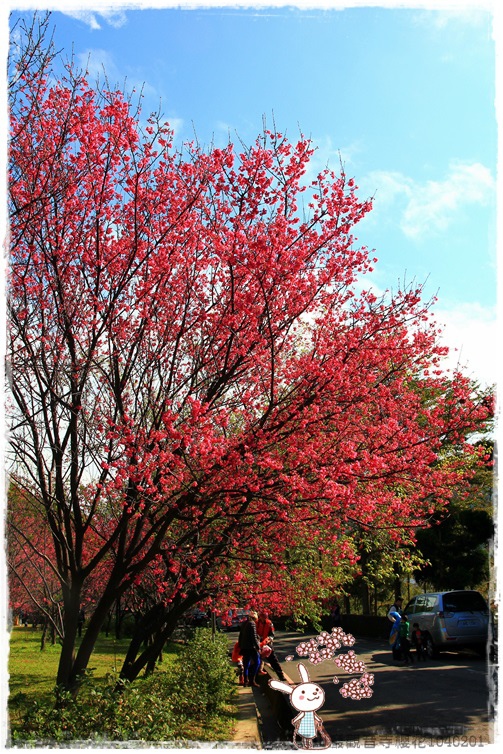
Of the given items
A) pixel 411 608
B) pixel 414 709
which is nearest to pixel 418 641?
pixel 411 608

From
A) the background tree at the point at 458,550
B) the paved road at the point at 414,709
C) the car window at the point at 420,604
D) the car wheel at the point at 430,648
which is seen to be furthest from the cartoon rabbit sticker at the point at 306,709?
the background tree at the point at 458,550

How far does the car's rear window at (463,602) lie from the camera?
15.1 metres

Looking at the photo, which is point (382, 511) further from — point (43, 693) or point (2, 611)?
point (43, 693)

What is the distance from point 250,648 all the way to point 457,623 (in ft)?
22.6

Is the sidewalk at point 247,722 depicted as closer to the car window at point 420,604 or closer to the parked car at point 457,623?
the parked car at point 457,623

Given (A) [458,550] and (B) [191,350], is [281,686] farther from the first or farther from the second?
(A) [458,550]

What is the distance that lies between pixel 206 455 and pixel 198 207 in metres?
2.81

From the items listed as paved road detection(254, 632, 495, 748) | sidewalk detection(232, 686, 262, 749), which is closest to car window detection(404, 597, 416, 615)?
paved road detection(254, 632, 495, 748)

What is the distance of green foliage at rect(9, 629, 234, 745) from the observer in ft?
16.8

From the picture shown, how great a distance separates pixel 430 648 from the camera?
611 inches

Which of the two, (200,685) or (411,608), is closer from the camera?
(200,685)

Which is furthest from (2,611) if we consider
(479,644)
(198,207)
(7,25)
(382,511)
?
(479,644)

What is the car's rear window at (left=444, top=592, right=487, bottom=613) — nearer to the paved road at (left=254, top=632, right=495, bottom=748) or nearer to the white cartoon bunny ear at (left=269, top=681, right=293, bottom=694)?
the paved road at (left=254, top=632, right=495, bottom=748)

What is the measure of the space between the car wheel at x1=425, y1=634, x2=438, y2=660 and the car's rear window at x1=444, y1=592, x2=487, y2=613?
3.18 ft
